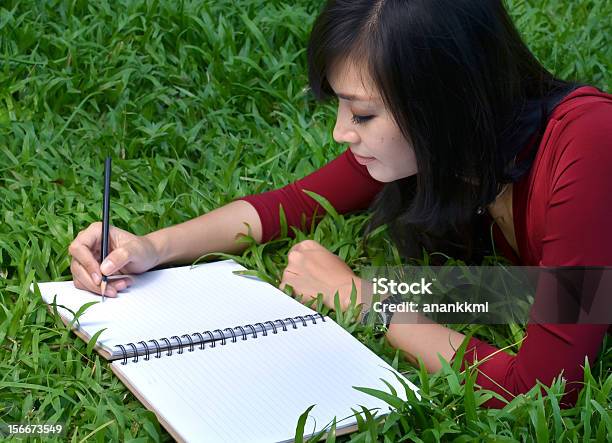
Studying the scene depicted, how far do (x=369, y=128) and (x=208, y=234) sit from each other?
23.9 inches

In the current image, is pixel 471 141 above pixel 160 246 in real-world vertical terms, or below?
above

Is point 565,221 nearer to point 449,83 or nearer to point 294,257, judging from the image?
point 449,83

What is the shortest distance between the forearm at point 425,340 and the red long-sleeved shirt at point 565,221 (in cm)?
4

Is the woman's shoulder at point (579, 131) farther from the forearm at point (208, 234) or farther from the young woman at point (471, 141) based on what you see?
the forearm at point (208, 234)

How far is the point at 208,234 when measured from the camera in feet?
8.01

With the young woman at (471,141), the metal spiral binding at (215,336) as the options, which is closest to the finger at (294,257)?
the young woman at (471,141)

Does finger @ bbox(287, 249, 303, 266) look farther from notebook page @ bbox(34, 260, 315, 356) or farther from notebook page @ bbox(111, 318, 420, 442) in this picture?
notebook page @ bbox(111, 318, 420, 442)

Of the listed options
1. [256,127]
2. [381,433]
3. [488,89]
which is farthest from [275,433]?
[256,127]

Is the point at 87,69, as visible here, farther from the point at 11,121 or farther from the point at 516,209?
the point at 516,209

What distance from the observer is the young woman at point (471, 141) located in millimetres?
1866

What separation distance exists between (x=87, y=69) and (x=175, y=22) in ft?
1.25

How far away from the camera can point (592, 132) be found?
1889 millimetres

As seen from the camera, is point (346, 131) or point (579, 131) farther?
point (346, 131)

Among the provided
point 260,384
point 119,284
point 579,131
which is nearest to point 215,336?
point 260,384
